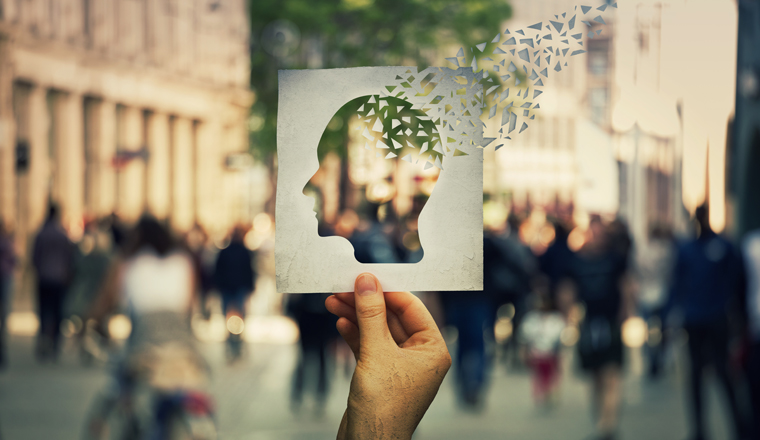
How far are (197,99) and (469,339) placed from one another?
24.1 metres

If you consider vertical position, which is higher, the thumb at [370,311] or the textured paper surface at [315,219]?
the textured paper surface at [315,219]

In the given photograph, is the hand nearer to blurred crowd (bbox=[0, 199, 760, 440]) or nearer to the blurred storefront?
the blurred storefront

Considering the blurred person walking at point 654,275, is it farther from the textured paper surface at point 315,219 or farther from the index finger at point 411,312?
the textured paper surface at point 315,219

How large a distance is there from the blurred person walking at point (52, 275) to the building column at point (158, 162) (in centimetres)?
1648

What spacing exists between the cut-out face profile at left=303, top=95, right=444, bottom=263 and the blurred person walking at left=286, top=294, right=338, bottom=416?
0.78 metres

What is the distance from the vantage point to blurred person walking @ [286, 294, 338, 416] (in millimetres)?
8891

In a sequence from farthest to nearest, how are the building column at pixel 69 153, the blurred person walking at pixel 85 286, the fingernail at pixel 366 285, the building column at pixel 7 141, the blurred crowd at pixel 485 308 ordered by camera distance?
the building column at pixel 69 153, the building column at pixel 7 141, the blurred person walking at pixel 85 286, the blurred crowd at pixel 485 308, the fingernail at pixel 366 285

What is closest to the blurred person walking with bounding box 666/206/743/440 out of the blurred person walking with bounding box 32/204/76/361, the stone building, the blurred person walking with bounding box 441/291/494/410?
the blurred person walking with bounding box 441/291/494/410

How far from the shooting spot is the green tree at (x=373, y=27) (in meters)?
21.4

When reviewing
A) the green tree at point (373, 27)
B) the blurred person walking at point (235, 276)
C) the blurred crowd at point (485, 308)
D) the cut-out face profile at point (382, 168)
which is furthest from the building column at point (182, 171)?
→ the blurred person walking at point (235, 276)

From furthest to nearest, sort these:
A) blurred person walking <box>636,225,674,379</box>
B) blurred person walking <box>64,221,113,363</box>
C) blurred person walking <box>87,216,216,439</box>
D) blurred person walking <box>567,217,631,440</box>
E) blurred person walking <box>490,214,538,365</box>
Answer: blurred person walking <box>64,221,113,363</box>
blurred person walking <box>636,225,674,379</box>
blurred person walking <box>490,214,538,365</box>
blurred person walking <box>567,217,631,440</box>
blurred person walking <box>87,216,216,439</box>

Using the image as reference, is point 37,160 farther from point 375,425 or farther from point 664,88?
point 375,425

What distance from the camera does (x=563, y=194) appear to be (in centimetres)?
7450

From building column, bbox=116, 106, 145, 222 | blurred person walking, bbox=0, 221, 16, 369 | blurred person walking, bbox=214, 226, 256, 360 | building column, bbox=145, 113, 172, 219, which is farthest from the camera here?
building column, bbox=145, 113, 172, 219
